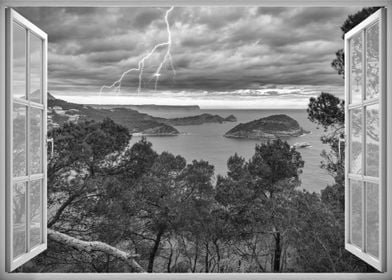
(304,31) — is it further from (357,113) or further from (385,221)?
(385,221)

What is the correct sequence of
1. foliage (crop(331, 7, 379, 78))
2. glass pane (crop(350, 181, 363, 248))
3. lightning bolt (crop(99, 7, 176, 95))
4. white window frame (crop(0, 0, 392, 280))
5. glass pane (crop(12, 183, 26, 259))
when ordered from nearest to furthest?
1. white window frame (crop(0, 0, 392, 280))
2. glass pane (crop(12, 183, 26, 259))
3. glass pane (crop(350, 181, 363, 248))
4. foliage (crop(331, 7, 379, 78))
5. lightning bolt (crop(99, 7, 176, 95))

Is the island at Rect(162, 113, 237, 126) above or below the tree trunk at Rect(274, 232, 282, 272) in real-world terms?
above

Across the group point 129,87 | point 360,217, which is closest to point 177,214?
point 129,87

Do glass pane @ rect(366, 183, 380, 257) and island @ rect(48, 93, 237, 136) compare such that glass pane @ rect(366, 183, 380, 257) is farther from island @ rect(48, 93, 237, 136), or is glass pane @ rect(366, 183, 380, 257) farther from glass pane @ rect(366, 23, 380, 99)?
island @ rect(48, 93, 237, 136)

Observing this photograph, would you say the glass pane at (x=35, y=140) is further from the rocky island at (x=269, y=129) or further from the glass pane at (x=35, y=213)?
the rocky island at (x=269, y=129)

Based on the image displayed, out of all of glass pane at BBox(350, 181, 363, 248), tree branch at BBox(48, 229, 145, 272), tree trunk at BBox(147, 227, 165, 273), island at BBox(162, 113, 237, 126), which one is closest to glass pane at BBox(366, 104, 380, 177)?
glass pane at BBox(350, 181, 363, 248)

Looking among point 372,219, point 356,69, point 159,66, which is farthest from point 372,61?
point 159,66

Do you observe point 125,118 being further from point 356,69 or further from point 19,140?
point 356,69
